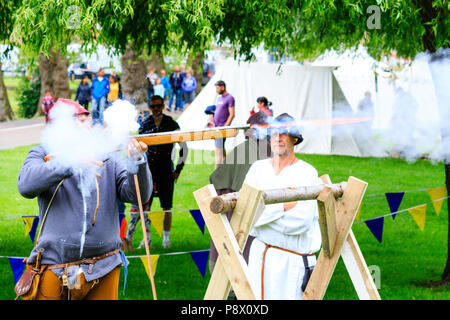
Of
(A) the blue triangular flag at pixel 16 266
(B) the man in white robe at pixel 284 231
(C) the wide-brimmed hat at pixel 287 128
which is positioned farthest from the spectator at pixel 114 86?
(B) the man in white robe at pixel 284 231

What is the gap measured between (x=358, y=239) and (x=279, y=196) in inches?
247

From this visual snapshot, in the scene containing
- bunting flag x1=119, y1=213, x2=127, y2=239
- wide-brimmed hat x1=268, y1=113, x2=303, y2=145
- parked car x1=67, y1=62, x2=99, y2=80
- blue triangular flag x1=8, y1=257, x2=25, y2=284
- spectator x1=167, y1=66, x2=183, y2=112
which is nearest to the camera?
wide-brimmed hat x1=268, y1=113, x2=303, y2=145

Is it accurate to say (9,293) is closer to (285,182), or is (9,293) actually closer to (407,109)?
(285,182)

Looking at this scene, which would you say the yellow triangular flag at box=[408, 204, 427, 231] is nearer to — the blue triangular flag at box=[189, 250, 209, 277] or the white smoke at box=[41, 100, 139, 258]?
the blue triangular flag at box=[189, 250, 209, 277]

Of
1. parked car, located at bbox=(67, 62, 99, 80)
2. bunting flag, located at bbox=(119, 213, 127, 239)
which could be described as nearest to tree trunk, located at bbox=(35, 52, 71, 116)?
parked car, located at bbox=(67, 62, 99, 80)

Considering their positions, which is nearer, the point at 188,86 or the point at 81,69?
the point at 188,86

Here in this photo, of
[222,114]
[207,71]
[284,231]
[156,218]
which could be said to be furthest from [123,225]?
[207,71]

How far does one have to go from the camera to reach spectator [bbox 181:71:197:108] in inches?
929

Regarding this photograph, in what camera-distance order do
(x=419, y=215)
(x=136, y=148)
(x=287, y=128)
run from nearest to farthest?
(x=136, y=148) < (x=287, y=128) < (x=419, y=215)

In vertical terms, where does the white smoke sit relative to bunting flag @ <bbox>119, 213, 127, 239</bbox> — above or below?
above

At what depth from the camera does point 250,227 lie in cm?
336

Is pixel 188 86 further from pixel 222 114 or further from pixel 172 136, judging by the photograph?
pixel 172 136

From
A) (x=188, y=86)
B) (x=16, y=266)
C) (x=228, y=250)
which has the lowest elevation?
(x=188, y=86)
